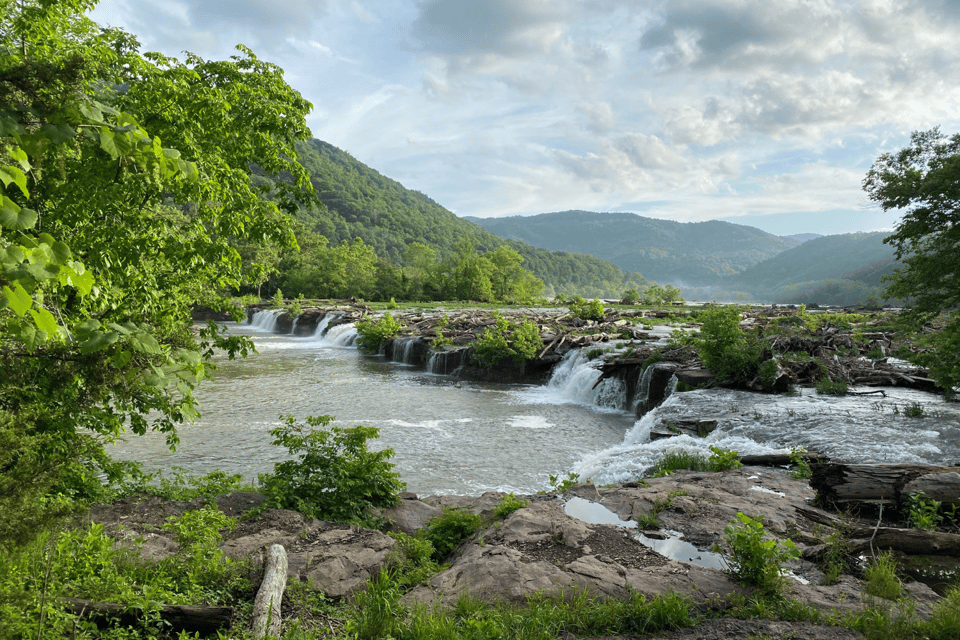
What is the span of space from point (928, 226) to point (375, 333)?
23561 mm

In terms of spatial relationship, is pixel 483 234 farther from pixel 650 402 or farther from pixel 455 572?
pixel 455 572

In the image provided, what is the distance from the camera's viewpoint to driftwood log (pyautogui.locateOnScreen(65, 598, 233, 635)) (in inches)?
144

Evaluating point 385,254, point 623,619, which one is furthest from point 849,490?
point 385,254

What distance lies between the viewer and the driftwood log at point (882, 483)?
6.48 metres

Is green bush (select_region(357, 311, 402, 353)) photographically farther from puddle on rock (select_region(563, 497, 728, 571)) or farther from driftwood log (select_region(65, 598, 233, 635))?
driftwood log (select_region(65, 598, 233, 635))

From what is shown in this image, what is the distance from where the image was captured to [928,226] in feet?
44.0

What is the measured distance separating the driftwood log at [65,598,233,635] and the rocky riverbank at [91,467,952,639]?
3.38 ft

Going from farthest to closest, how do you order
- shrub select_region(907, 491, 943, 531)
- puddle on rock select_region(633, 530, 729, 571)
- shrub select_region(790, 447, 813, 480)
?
shrub select_region(790, 447, 813, 480) < shrub select_region(907, 491, 943, 531) < puddle on rock select_region(633, 530, 729, 571)

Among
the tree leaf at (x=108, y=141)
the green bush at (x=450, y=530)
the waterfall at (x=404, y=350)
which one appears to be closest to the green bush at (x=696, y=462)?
the green bush at (x=450, y=530)

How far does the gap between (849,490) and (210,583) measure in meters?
7.70

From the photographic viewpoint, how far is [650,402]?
55.4ft

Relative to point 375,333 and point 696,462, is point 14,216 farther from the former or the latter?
point 375,333

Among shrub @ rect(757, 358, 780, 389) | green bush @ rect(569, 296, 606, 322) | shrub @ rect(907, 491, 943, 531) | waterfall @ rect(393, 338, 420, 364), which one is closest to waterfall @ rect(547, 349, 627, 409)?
shrub @ rect(757, 358, 780, 389)

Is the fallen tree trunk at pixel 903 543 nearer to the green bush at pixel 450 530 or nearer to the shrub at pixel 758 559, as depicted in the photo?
the shrub at pixel 758 559
